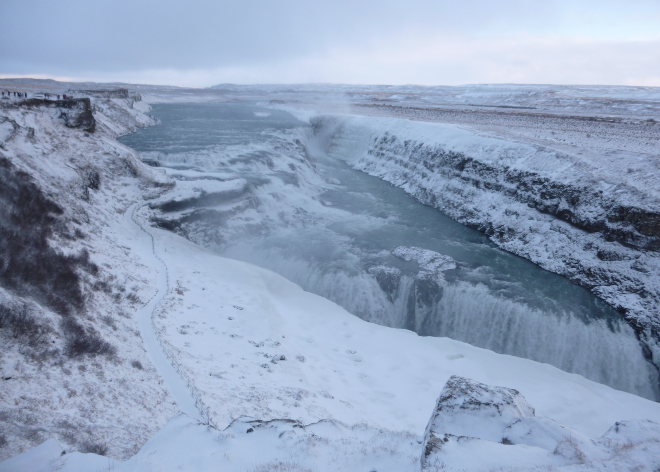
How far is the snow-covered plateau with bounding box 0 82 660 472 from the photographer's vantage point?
7039mm

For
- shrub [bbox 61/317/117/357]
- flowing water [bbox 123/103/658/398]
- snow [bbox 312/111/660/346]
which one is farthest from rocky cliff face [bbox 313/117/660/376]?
shrub [bbox 61/317/117/357]

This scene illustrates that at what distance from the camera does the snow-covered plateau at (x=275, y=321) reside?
704 centimetres

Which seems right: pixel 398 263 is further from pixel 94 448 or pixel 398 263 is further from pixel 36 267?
pixel 94 448

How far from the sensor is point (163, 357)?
11164 millimetres

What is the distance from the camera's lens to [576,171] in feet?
72.3

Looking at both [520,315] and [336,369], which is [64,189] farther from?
[520,315]

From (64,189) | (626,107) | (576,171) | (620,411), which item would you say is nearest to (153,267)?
(64,189)

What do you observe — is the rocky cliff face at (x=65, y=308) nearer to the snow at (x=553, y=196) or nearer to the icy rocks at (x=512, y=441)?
the icy rocks at (x=512, y=441)

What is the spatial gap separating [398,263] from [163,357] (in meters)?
12.0

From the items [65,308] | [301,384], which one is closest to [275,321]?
[301,384]

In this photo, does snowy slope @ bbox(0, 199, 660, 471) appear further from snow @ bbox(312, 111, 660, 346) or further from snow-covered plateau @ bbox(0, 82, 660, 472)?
snow @ bbox(312, 111, 660, 346)

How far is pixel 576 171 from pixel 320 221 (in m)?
14.9

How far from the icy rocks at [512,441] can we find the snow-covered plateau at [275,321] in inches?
1.4

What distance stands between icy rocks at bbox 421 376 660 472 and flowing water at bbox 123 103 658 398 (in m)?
9.04
